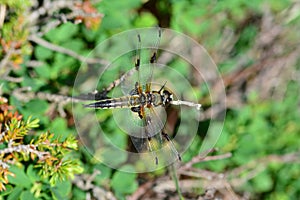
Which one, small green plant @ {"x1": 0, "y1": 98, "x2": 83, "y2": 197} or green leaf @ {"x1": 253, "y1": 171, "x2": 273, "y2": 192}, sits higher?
green leaf @ {"x1": 253, "y1": 171, "x2": 273, "y2": 192}

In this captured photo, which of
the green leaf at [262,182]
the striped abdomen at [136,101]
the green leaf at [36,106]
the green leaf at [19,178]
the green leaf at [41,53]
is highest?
the green leaf at [41,53]

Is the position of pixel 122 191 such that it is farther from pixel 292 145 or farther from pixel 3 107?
pixel 292 145

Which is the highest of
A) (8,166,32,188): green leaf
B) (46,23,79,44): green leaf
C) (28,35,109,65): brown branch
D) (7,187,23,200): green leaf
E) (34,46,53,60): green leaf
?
(46,23,79,44): green leaf

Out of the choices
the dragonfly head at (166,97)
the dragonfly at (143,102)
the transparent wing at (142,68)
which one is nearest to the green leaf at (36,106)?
the dragonfly at (143,102)

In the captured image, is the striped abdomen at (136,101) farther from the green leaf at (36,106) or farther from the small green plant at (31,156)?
the green leaf at (36,106)

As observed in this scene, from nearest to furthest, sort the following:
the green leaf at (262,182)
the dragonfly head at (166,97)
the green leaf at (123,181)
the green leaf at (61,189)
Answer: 1. the dragonfly head at (166,97)
2. the green leaf at (61,189)
3. the green leaf at (123,181)
4. the green leaf at (262,182)

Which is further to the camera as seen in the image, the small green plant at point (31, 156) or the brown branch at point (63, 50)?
the brown branch at point (63, 50)

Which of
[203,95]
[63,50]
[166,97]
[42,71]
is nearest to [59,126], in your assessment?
[42,71]

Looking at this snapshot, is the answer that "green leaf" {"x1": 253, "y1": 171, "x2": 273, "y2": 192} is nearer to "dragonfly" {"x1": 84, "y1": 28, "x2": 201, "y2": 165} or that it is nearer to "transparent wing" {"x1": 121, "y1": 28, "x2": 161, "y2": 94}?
"dragonfly" {"x1": 84, "y1": 28, "x2": 201, "y2": 165}

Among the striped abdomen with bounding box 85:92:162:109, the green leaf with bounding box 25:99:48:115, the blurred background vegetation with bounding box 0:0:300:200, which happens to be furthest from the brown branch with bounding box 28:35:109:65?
the striped abdomen with bounding box 85:92:162:109
